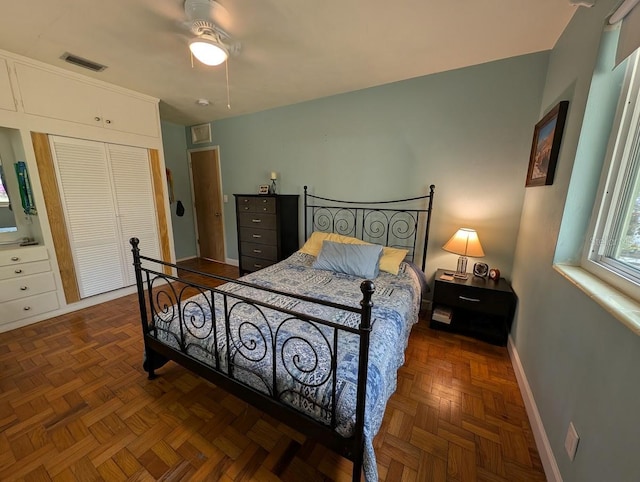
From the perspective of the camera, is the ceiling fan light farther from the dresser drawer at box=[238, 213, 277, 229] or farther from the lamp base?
the lamp base

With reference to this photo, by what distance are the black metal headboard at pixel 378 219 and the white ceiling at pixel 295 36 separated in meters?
1.19

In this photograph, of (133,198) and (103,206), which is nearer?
(103,206)

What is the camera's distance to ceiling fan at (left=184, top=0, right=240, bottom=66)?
1530 millimetres

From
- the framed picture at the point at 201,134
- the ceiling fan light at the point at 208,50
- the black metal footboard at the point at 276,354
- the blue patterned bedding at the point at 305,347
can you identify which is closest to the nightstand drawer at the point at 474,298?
the blue patterned bedding at the point at 305,347

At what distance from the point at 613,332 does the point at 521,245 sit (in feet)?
4.82

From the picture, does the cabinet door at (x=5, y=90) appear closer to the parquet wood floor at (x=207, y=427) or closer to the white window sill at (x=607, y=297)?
the parquet wood floor at (x=207, y=427)

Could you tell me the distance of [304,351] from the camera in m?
1.28

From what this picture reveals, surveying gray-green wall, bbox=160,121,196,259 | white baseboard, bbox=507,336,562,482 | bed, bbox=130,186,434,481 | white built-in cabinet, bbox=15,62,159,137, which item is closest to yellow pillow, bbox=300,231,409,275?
bed, bbox=130,186,434,481

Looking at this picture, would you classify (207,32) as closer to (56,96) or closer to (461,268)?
(56,96)

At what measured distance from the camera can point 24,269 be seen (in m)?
2.38

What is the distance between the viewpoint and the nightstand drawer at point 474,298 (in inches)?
84.3

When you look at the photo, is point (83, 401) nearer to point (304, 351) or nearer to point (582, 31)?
point (304, 351)

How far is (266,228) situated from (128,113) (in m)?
2.07

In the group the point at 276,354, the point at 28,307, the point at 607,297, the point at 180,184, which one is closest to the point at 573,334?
the point at 607,297
